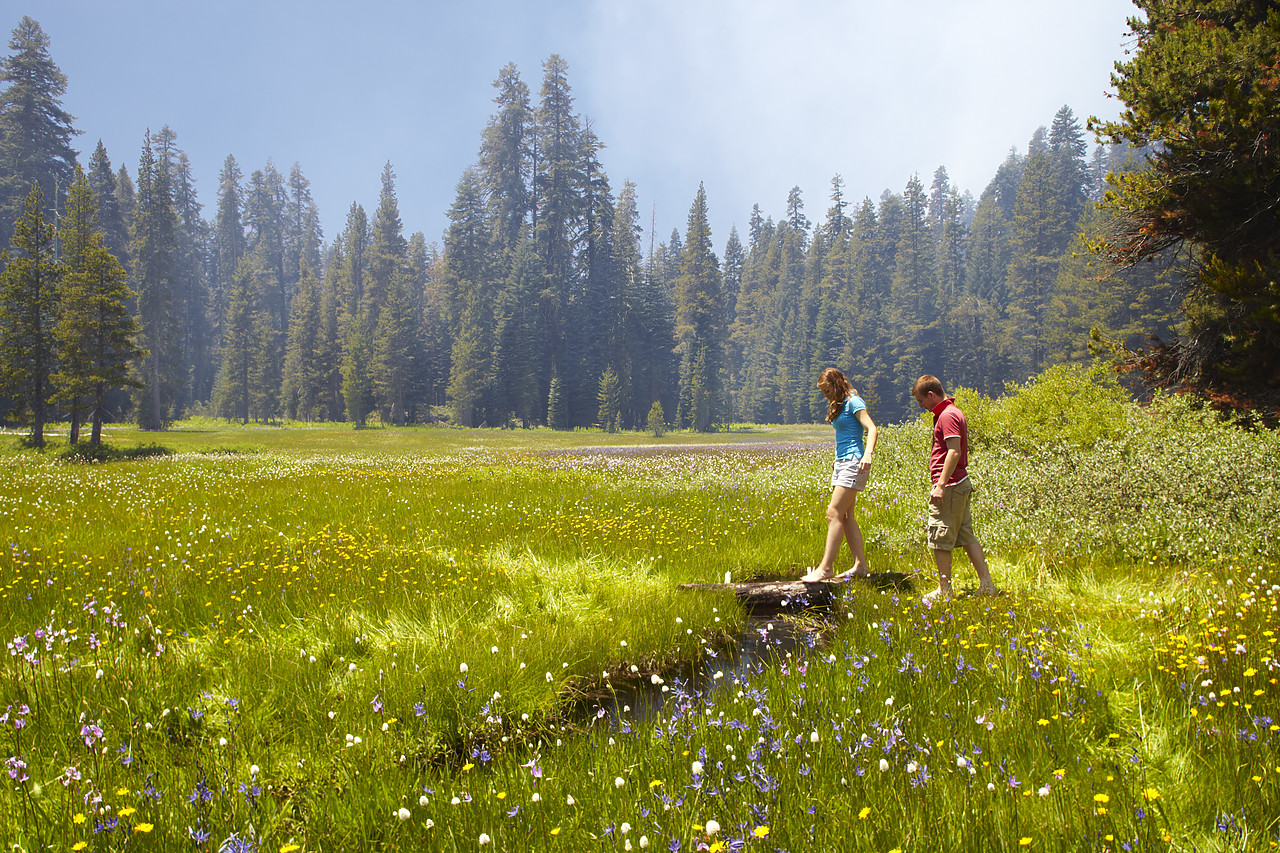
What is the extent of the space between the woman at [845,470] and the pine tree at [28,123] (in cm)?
7400

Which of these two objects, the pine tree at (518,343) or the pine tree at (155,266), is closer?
the pine tree at (155,266)

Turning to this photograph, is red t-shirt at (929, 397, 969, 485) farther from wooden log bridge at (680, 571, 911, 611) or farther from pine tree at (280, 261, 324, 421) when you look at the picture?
pine tree at (280, 261, 324, 421)

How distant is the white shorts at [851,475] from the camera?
21.7 ft

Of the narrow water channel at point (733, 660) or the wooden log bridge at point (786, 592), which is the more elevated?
the wooden log bridge at point (786, 592)

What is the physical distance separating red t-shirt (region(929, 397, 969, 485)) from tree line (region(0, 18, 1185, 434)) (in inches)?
1936

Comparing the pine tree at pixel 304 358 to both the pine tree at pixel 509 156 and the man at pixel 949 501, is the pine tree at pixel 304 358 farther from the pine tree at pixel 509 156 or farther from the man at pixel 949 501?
the man at pixel 949 501

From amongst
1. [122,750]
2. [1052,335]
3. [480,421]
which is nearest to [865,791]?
[122,750]

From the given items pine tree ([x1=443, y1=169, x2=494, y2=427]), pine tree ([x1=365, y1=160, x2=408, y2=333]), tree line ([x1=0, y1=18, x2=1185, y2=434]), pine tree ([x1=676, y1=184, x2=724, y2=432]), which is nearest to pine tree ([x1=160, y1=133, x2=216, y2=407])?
tree line ([x1=0, y1=18, x2=1185, y2=434])

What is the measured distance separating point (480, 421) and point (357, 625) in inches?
2230

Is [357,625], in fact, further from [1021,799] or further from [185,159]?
[185,159]

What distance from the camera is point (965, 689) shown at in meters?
3.94

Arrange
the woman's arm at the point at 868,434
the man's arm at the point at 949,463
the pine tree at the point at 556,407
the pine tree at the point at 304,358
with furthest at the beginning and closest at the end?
the pine tree at the point at 304,358
the pine tree at the point at 556,407
the woman's arm at the point at 868,434
the man's arm at the point at 949,463

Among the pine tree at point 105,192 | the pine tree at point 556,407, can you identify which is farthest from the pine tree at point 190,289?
the pine tree at point 556,407

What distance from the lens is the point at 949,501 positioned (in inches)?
240
